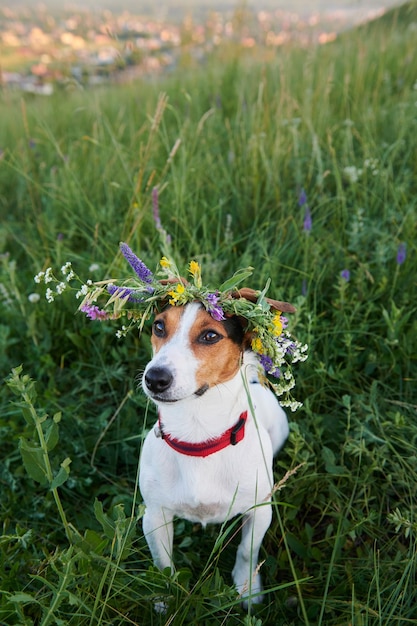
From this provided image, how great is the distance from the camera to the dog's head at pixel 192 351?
1.61 metres

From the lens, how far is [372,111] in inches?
162

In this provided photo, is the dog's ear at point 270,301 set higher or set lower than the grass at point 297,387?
higher

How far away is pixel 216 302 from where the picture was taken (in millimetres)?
1702

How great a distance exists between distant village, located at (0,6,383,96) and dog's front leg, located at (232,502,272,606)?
11.6 feet

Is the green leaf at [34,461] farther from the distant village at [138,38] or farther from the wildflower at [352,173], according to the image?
→ the distant village at [138,38]

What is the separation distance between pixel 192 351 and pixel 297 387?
1017 millimetres

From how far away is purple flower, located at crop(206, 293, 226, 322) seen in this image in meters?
1.67

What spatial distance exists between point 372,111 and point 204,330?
319cm

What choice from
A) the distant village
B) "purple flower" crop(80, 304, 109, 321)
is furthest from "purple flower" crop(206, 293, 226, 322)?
the distant village

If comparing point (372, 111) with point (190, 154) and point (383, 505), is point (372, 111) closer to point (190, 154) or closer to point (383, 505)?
point (190, 154)

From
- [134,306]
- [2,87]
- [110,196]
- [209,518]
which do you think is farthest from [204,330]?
[2,87]

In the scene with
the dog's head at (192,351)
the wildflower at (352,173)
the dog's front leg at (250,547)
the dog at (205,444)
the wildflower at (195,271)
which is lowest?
the dog's front leg at (250,547)

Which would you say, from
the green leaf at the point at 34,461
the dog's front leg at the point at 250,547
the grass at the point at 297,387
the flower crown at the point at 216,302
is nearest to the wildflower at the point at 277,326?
the flower crown at the point at 216,302

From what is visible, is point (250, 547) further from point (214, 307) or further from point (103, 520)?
point (214, 307)
